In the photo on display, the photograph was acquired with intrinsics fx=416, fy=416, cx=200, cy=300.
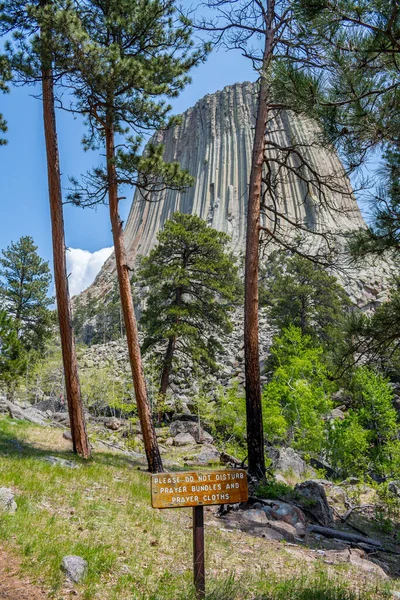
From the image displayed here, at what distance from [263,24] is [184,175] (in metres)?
4.01

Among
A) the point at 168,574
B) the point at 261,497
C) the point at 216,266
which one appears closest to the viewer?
the point at 168,574

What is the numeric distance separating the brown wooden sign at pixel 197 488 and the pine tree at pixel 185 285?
15572 mm

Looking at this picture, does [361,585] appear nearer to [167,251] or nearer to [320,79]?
[320,79]

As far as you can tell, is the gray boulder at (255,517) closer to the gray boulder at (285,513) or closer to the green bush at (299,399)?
the gray boulder at (285,513)

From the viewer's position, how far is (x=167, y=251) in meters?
20.6

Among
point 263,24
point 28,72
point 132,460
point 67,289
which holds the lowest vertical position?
point 132,460

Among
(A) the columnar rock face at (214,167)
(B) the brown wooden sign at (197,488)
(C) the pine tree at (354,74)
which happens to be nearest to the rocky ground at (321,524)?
(B) the brown wooden sign at (197,488)

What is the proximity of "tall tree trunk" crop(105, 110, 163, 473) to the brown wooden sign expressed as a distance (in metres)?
5.78

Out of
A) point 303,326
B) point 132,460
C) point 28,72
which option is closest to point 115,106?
point 28,72

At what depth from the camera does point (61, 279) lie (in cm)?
915

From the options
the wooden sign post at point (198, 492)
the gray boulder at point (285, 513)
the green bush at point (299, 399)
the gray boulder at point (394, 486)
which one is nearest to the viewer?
the wooden sign post at point (198, 492)

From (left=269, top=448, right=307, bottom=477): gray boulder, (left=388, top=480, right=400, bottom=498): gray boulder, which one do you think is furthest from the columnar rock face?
(left=388, top=480, right=400, bottom=498): gray boulder

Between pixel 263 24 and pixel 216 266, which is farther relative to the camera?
pixel 216 266

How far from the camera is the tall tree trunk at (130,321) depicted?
30.2 feet
